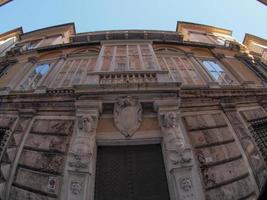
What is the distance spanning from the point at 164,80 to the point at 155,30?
7800mm

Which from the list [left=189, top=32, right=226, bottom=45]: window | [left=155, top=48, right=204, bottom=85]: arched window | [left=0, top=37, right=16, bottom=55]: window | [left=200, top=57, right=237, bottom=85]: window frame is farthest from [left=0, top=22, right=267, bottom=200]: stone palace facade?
[left=0, top=37, right=16, bottom=55]: window

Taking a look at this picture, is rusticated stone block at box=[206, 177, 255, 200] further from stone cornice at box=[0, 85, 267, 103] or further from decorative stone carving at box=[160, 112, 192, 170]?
stone cornice at box=[0, 85, 267, 103]

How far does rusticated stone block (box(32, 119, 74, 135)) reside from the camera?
629cm

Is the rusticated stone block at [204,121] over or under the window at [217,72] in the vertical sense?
under

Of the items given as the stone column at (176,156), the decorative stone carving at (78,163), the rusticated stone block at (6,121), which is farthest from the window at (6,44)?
the stone column at (176,156)

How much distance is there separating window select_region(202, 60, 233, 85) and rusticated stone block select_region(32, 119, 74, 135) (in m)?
6.06

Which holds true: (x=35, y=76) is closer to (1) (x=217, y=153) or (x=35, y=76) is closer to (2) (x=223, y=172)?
(1) (x=217, y=153)

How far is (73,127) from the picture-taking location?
20.7ft

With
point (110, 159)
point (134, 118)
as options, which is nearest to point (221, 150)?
point (134, 118)

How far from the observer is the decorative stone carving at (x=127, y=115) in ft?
19.8

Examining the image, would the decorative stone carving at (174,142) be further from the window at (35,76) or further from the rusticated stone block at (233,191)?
the window at (35,76)

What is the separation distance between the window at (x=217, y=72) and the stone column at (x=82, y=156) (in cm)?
552

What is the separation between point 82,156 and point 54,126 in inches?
66.4

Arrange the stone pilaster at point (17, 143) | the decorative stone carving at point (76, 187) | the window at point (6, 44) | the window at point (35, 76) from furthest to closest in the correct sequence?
the window at point (6, 44) < the window at point (35, 76) < the stone pilaster at point (17, 143) < the decorative stone carving at point (76, 187)
